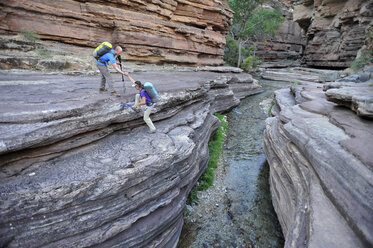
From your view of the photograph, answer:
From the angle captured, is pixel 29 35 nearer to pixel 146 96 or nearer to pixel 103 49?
pixel 103 49

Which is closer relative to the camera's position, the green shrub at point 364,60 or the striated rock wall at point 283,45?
the green shrub at point 364,60

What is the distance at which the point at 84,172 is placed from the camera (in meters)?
4.53

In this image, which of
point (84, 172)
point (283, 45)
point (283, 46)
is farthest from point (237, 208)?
point (283, 45)

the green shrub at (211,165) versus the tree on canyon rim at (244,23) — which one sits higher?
the tree on canyon rim at (244,23)

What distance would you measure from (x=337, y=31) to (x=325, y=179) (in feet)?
125

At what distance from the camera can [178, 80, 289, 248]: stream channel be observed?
606 centimetres

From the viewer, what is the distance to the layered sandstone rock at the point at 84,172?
3.81m

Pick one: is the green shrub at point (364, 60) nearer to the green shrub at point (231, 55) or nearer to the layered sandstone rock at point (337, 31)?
the layered sandstone rock at point (337, 31)

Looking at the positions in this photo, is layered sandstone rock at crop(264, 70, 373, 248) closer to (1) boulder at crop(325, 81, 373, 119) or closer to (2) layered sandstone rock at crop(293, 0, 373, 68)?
(1) boulder at crop(325, 81, 373, 119)

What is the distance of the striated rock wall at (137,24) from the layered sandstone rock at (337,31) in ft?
60.3

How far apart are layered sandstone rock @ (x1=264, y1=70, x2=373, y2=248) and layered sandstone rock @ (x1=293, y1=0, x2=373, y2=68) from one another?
2738 centimetres

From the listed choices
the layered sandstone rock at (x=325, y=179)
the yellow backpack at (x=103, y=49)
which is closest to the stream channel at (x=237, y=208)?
the layered sandstone rock at (x=325, y=179)

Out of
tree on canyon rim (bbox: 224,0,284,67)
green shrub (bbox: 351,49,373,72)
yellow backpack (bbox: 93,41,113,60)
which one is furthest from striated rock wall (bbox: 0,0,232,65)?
green shrub (bbox: 351,49,373,72)

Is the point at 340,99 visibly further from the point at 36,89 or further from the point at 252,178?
the point at 36,89
